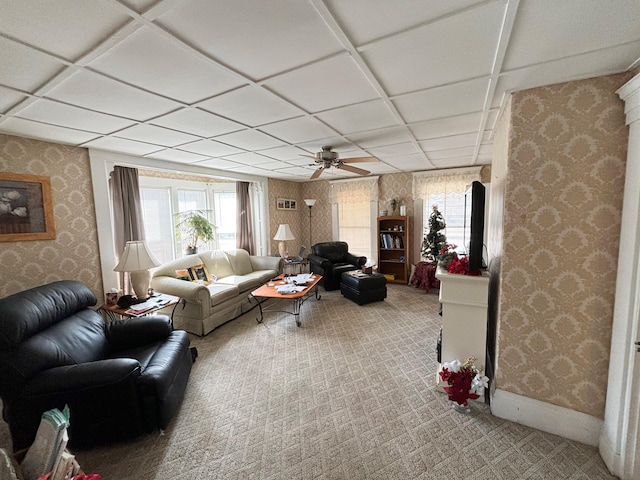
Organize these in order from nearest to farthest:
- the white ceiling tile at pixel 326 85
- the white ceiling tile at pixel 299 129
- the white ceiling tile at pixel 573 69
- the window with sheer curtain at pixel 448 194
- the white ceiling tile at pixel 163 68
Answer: the white ceiling tile at pixel 163 68
the white ceiling tile at pixel 573 69
the white ceiling tile at pixel 326 85
the white ceiling tile at pixel 299 129
the window with sheer curtain at pixel 448 194

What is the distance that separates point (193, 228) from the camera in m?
4.96

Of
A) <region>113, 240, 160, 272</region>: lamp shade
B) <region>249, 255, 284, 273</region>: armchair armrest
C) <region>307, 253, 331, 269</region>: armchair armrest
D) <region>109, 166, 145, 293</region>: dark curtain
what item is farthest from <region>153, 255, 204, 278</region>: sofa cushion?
<region>307, 253, 331, 269</region>: armchair armrest

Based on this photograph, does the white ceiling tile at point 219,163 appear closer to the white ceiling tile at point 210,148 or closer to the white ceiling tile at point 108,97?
the white ceiling tile at point 210,148

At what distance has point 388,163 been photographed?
443cm

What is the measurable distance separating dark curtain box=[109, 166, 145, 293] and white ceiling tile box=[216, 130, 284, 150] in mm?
2243

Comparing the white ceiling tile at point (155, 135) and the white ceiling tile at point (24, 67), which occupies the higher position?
the white ceiling tile at point (155, 135)

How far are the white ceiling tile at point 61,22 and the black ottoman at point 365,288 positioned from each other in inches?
155

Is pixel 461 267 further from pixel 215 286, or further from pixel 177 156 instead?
pixel 177 156

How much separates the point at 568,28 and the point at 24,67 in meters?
2.67

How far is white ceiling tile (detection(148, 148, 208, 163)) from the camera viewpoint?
3.30 metres

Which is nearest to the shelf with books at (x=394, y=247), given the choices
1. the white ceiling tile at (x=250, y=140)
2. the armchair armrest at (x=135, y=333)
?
the white ceiling tile at (x=250, y=140)

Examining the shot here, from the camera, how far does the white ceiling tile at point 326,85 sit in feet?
4.78

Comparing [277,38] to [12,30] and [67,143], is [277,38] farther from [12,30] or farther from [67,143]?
[67,143]

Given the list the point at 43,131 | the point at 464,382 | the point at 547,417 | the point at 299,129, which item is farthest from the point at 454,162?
the point at 43,131
